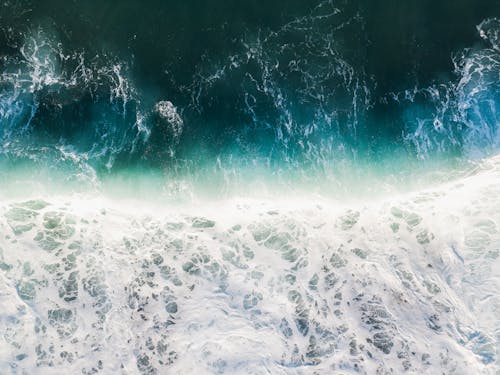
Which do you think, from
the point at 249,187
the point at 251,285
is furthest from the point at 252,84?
the point at 251,285

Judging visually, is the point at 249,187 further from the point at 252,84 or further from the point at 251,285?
the point at 252,84

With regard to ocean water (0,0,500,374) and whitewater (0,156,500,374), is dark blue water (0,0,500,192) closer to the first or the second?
ocean water (0,0,500,374)

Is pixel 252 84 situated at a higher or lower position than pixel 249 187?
higher

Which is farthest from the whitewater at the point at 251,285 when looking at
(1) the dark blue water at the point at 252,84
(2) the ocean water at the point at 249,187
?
(1) the dark blue water at the point at 252,84

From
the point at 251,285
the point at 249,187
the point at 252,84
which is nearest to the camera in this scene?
the point at 251,285

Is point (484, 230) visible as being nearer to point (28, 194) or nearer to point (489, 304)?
point (489, 304)

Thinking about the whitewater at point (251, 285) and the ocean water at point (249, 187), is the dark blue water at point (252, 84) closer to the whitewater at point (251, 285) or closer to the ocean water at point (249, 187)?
the ocean water at point (249, 187)

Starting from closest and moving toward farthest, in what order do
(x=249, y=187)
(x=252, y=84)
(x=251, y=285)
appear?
(x=251, y=285) → (x=249, y=187) → (x=252, y=84)

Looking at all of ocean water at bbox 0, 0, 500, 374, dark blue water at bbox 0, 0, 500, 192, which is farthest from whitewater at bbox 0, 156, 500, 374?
dark blue water at bbox 0, 0, 500, 192
